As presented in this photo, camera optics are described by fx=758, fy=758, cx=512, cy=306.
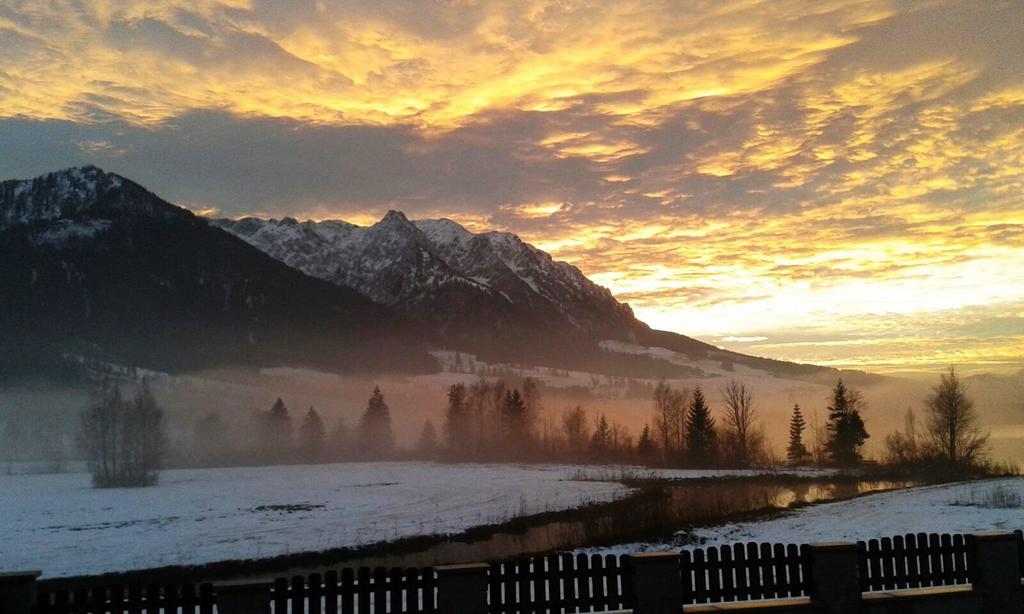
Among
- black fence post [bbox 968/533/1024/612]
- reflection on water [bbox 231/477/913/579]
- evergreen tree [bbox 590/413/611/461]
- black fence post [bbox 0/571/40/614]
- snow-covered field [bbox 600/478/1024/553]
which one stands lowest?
evergreen tree [bbox 590/413/611/461]

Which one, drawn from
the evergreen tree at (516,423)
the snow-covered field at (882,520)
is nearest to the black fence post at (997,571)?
the snow-covered field at (882,520)

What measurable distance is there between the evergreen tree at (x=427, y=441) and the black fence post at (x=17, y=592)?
146014mm

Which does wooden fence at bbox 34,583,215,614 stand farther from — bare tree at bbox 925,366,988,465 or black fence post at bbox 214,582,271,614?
bare tree at bbox 925,366,988,465

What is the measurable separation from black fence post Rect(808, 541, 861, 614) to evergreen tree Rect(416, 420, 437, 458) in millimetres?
145041

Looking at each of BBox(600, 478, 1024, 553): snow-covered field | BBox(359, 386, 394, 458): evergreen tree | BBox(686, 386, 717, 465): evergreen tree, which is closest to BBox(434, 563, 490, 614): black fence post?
BBox(600, 478, 1024, 553): snow-covered field

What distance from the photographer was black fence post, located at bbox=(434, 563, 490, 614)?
13641 mm

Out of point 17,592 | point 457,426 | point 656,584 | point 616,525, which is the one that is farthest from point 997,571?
point 457,426

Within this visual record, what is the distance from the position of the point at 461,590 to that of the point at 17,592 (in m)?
7.48

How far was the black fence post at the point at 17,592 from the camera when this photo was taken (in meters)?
12.7

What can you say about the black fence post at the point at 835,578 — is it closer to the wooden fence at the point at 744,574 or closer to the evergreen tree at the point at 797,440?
the wooden fence at the point at 744,574

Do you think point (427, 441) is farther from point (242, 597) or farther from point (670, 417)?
point (242, 597)

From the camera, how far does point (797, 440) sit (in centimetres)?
12744

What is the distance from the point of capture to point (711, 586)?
15.4 meters

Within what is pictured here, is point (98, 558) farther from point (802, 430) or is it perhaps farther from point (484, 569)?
point (802, 430)
